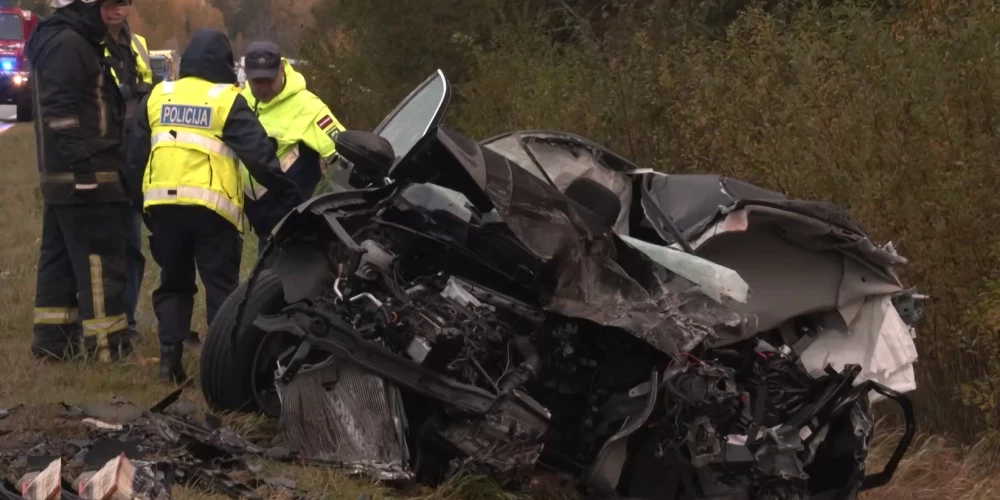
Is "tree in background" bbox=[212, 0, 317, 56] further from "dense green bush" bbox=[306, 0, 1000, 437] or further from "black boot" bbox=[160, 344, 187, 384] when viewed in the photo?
"black boot" bbox=[160, 344, 187, 384]

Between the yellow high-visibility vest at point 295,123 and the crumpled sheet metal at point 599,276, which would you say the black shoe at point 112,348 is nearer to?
the yellow high-visibility vest at point 295,123

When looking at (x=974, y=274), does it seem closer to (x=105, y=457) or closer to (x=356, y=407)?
(x=356, y=407)

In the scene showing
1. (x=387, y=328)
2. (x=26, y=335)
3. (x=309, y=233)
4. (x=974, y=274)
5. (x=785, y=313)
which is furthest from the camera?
(x=26, y=335)

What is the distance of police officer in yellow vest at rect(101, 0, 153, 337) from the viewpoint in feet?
17.9

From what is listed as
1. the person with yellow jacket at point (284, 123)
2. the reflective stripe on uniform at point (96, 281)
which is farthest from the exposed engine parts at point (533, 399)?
the person with yellow jacket at point (284, 123)

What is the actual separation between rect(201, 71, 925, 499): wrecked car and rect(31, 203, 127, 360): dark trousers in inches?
59.4

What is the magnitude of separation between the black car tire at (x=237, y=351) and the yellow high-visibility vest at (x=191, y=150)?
0.91 meters

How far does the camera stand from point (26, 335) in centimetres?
638

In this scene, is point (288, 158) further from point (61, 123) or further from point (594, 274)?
point (594, 274)

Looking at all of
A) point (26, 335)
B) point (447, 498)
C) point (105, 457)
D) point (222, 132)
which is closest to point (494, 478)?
point (447, 498)

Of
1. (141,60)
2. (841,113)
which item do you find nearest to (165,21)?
(141,60)

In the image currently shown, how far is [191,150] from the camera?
5121 millimetres

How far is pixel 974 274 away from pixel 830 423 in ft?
5.05

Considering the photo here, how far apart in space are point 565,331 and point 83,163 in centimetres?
274
